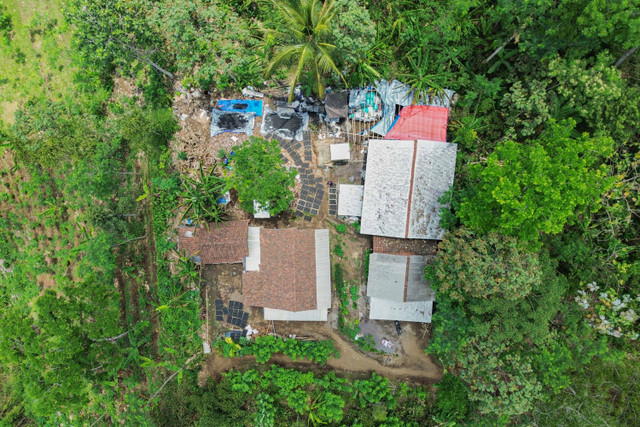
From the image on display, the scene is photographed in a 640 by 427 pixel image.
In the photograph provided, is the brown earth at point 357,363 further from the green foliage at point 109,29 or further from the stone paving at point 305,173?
the green foliage at point 109,29

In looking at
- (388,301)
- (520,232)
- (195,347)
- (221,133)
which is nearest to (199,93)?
(221,133)

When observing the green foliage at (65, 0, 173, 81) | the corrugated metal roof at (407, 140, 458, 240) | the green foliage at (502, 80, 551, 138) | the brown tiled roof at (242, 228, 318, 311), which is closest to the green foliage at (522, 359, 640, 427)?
the corrugated metal roof at (407, 140, 458, 240)

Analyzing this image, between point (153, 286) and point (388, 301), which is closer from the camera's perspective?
point (388, 301)

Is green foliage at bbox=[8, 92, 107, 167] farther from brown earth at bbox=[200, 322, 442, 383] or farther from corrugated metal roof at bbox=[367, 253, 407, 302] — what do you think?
corrugated metal roof at bbox=[367, 253, 407, 302]

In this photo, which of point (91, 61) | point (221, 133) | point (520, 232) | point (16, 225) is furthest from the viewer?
point (16, 225)

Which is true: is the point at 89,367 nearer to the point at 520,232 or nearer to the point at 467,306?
the point at 467,306

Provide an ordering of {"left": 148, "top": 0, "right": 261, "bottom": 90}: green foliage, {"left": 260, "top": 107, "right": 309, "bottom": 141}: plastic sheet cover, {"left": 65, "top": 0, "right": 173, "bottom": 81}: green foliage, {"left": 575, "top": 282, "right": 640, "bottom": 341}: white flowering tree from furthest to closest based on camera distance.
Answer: {"left": 260, "top": 107, "right": 309, "bottom": 141}: plastic sheet cover → {"left": 148, "top": 0, "right": 261, "bottom": 90}: green foliage → {"left": 65, "top": 0, "right": 173, "bottom": 81}: green foliage → {"left": 575, "top": 282, "right": 640, "bottom": 341}: white flowering tree
